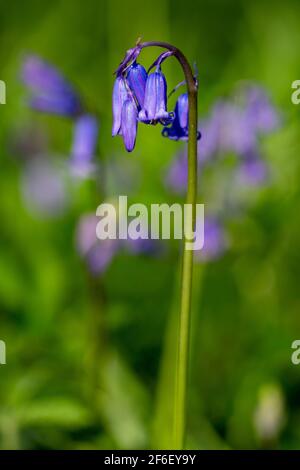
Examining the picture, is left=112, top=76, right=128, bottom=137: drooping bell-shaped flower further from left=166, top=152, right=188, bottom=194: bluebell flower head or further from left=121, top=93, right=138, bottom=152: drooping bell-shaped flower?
left=166, top=152, right=188, bottom=194: bluebell flower head

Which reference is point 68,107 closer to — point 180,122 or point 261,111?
point 261,111

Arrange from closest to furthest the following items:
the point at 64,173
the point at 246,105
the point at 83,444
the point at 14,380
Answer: the point at 83,444, the point at 14,380, the point at 246,105, the point at 64,173

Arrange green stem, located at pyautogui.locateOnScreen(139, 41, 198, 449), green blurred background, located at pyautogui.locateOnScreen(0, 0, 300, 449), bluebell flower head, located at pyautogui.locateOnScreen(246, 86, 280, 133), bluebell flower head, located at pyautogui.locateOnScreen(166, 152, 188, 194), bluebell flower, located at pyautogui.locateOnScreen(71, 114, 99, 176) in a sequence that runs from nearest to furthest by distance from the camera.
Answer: green stem, located at pyautogui.locateOnScreen(139, 41, 198, 449) → green blurred background, located at pyautogui.locateOnScreen(0, 0, 300, 449) → bluebell flower, located at pyautogui.locateOnScreen(71, 114, 99, 176) → bluebell flower head, located at pyautogui.locateOnScreen(246, 86, 280, 133) → bluebell flower head, located at pyautogui.locateOnScreen(166, 152, 188, 194)

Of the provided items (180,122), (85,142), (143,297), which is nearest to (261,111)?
(85,142)

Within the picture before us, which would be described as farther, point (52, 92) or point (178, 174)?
point (178, 174)

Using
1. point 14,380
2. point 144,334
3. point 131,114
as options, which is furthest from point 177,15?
point 131,114

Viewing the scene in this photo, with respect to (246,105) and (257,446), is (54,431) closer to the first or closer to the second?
(257,446)

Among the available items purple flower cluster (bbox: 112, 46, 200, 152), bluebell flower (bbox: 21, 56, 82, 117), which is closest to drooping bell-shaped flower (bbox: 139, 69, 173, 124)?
purple flower cluster (bbox: 112, 46, 200, 152)
